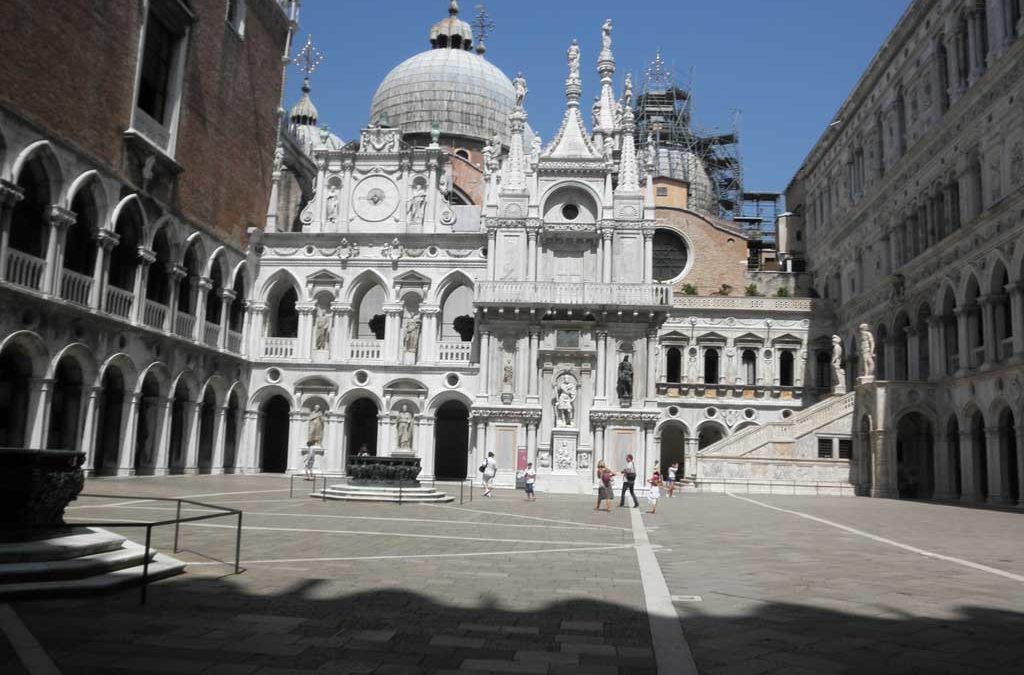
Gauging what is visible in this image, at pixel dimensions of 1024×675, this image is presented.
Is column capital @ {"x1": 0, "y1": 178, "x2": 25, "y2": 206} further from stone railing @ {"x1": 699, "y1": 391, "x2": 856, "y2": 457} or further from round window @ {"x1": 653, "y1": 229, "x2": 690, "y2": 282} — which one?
round window @ {"x1": 653, "y1": 229, "x2": 690, "y2": 282}

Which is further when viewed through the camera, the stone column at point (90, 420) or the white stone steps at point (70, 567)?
the stone column at point (90, 420)

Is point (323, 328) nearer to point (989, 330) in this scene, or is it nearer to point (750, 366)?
point (750, 366)

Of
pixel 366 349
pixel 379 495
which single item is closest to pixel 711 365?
pixel 366 349

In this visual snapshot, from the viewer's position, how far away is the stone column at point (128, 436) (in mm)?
29219

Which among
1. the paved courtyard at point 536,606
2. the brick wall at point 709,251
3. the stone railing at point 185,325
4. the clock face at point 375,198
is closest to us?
the paved courtyard at point 536,606

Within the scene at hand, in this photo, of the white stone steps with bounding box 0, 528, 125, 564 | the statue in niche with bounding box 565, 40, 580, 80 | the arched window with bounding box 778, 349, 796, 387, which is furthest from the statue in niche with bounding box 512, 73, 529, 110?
the white stone steps with bounding box 0, 528, 125, 564

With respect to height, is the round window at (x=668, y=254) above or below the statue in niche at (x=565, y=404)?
above

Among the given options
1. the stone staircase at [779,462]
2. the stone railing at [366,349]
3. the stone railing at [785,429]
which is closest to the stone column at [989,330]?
the stone railing at [785,429]

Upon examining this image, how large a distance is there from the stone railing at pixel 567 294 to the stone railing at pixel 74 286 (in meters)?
14.3

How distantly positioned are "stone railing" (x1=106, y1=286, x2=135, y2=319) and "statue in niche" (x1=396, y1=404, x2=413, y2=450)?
12.0 m

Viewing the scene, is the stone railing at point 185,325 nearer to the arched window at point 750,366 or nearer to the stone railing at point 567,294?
the stone railing at point 567,294

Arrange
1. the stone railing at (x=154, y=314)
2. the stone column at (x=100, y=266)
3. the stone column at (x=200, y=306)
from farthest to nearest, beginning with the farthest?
the stone column at (x=200, y=306) → the stone railing at (x=154, y=314) → the stone column at (x=100, y=266)

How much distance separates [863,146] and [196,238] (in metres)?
32.1

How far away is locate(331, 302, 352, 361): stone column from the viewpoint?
37.8 metres
